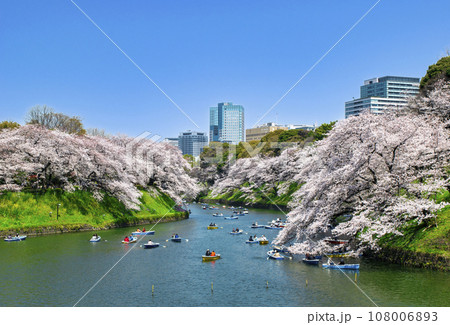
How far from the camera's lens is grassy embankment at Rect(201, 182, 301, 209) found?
89188mm

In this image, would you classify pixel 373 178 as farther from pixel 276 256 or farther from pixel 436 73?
pixel 436 73

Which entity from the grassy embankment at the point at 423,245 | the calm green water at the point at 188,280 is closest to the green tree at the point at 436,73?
the grassy embankment at the point at 423,245

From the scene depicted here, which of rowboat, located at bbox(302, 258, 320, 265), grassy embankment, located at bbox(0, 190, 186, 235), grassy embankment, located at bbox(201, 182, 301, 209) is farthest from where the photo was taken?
grassy embankment, located at bbox(201, 182, 301, 209)

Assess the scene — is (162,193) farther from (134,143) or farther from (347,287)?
(347,287)

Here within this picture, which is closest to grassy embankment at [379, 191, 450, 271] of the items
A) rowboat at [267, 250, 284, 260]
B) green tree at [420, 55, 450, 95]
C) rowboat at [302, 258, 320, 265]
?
rowboat at [302, 258, 320, 265]

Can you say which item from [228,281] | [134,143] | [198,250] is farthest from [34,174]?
[228,281]

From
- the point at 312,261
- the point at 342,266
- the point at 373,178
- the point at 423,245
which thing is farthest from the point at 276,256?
the point at 423,245

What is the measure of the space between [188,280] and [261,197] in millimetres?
72233

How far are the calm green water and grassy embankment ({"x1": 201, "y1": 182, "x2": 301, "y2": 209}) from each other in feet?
154

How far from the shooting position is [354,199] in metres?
36.7

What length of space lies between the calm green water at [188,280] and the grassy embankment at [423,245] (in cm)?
115

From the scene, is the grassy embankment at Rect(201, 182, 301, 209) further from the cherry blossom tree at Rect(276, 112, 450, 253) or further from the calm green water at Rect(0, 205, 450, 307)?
the calm green water at Rect(0, 205, 450, 307)
